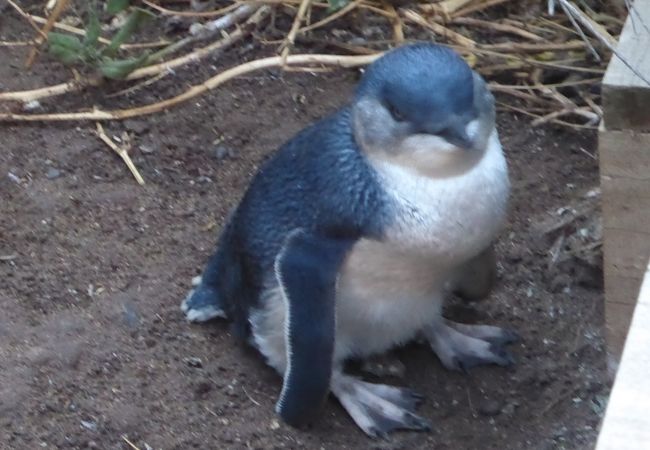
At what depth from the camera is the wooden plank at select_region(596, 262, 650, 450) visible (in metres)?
1.00

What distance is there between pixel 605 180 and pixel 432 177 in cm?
29

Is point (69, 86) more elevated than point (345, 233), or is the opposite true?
point (345, 233)

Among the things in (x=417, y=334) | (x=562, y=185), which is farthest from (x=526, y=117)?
(x=417, y=334)

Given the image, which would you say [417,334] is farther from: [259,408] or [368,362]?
[259,408]

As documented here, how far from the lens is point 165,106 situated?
2861 mm

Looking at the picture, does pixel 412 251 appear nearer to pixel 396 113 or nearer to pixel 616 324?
pixel 396 113

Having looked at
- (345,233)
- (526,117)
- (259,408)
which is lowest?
(259,408)

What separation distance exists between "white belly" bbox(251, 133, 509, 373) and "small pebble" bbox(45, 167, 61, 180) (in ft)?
2.59

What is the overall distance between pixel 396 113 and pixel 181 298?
0.74 m

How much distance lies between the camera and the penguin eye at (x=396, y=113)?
183cm

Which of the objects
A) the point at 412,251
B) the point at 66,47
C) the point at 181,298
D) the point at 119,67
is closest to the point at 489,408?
the point at 412,251

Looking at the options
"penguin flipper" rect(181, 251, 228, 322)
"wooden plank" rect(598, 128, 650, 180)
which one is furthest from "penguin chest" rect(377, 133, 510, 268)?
"penguin flipper" rect(181, 251, 228, 322)

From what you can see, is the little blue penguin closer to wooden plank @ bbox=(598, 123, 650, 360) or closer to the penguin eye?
the penguin eye

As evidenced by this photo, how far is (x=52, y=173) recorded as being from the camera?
2707 mm
